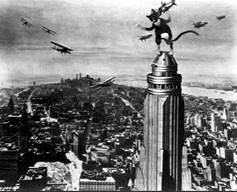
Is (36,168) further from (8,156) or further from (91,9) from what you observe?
(91,9)

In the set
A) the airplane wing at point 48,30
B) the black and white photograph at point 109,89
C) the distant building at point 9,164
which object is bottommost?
the distant building at point 9,164

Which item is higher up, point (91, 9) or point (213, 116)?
point (91, 9)

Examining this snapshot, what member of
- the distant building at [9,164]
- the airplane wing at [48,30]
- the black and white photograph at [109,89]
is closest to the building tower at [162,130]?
the black and white photograph at [109,89]

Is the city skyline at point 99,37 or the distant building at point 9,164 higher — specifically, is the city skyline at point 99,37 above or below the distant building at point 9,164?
above

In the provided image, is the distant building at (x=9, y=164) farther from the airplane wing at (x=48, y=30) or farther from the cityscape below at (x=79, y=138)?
the airplane wing at (x=48, y=30)

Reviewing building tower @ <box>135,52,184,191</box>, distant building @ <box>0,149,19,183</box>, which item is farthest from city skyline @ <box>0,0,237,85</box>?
distant building @ <box>0,149,19,183</box>

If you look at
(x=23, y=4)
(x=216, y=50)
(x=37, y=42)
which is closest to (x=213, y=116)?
(x=216, y=50)

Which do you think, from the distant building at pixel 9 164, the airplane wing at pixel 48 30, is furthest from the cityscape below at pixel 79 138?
the airplane wing at pixel 48 30

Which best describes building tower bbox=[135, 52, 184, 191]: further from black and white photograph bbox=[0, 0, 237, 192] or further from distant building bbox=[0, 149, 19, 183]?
distant building bbox=[0, 149, 19, 183]
